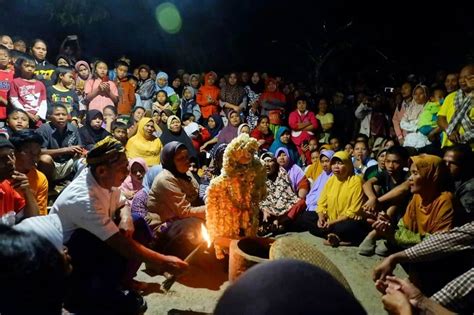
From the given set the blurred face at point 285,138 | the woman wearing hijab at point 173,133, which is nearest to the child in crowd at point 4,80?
the woman wearing hijab at point 173,133

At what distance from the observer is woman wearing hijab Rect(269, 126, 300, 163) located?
27.3 ft

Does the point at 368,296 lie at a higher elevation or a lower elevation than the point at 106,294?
lower

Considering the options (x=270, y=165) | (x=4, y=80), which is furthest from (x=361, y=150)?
(x=4, y=80)

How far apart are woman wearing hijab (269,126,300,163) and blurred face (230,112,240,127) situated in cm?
97

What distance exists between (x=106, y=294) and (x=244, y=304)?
2.23 m

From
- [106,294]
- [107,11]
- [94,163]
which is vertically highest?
[107,11]

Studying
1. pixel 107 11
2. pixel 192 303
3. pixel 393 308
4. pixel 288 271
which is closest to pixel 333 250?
pixel 192 303

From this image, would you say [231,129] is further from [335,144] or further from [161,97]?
[335,144]

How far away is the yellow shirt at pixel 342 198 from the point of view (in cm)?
533

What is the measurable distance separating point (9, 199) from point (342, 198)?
3.96m

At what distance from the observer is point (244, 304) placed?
936 mm

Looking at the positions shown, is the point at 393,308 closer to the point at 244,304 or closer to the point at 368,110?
the point at 244,304

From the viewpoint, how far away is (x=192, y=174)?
Result: 18.2 ft

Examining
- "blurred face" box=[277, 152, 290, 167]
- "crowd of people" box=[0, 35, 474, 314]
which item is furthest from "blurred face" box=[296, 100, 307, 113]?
"blurred face" box=[277, 152, 290, 167]
